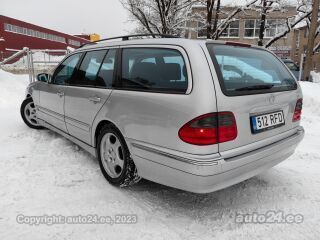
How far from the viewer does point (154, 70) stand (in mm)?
2820

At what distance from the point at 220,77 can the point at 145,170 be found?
1.11 m

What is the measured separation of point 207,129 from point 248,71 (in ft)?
3.10

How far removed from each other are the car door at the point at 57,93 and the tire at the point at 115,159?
1.10 meters

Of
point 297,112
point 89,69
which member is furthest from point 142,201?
point 297,112

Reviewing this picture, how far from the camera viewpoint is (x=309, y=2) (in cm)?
1675

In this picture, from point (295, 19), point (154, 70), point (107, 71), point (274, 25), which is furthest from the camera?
point (274, 25)

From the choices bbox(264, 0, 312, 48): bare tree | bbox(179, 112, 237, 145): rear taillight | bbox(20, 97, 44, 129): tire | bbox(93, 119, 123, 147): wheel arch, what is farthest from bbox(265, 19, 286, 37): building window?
bbox(179, 112, 237, 145): rear taillight

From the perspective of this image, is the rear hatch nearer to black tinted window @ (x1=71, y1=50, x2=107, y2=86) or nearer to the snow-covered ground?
the snow-covered ground

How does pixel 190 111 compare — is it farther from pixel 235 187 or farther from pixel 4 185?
Answer: pixel 4 185

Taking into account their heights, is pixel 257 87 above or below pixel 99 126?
above

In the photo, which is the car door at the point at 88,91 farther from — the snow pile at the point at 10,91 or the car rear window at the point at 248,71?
the snow pile at the point at 10,91

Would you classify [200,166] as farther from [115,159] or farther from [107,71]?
[107,71]

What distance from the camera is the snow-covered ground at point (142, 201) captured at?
8.34ft

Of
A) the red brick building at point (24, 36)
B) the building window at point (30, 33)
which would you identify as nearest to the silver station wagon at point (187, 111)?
the red brick building at point (24, 36)
